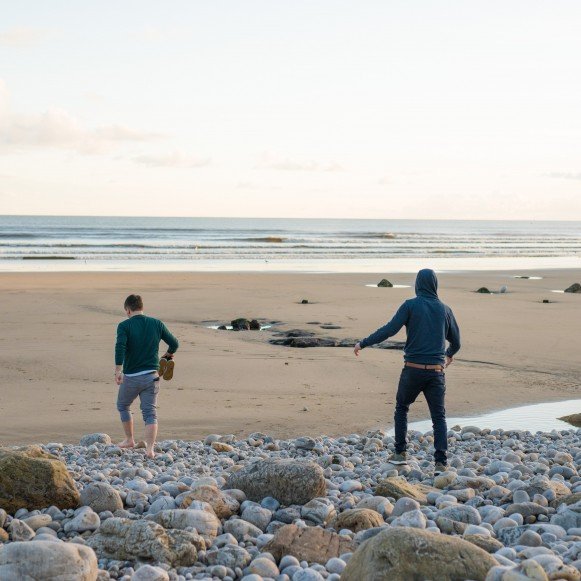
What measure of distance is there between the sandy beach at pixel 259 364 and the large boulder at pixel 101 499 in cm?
290

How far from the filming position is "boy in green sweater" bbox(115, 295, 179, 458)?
7.88 m

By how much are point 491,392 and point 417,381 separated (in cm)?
441

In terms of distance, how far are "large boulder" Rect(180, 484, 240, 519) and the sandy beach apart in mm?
3037

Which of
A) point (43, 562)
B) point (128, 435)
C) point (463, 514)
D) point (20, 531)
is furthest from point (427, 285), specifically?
point (43, 562)

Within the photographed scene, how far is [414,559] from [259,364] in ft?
28.3

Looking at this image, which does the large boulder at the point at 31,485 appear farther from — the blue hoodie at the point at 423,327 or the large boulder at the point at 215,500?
the blue hoodie at the point at 423,327

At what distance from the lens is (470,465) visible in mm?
7594

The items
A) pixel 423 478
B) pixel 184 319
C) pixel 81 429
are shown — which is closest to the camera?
pixel 423 478

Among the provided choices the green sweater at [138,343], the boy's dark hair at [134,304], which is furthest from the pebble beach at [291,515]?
the boy's dark hair at [134,304]

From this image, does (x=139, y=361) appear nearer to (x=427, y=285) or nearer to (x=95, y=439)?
(x=95, y=439)

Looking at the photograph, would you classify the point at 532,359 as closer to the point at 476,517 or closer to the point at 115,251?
the point at 476,517

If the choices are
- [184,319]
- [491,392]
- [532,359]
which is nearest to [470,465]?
[491,392]

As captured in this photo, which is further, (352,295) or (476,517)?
(352,295)

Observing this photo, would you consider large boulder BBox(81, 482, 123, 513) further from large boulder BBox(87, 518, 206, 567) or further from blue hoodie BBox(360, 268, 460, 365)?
blue hoodie BBox(360, 268, 460, 365)
